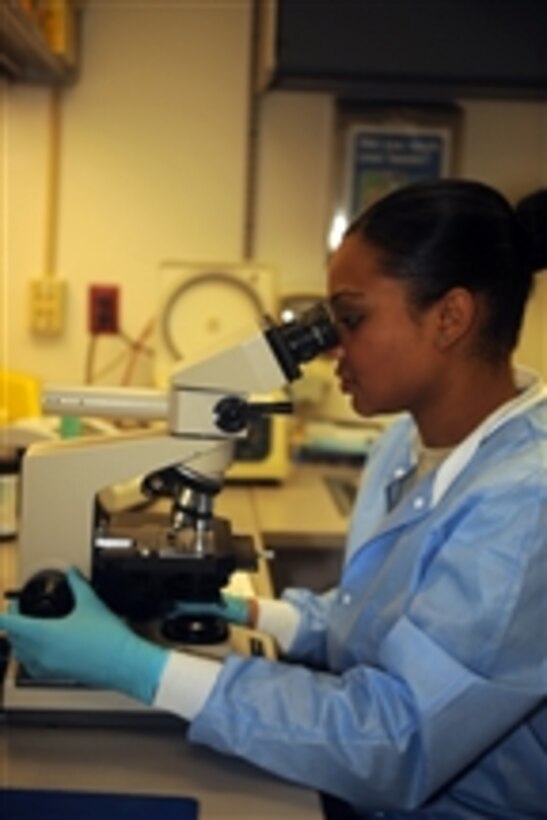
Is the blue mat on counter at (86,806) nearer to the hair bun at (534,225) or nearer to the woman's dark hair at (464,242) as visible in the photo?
the woman's dark hair at (464,242)

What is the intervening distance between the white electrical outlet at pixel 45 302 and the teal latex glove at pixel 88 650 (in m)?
1.50

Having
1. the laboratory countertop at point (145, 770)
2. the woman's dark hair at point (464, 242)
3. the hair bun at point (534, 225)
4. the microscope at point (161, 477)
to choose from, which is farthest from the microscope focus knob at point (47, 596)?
the hair bun at point (534, 225)

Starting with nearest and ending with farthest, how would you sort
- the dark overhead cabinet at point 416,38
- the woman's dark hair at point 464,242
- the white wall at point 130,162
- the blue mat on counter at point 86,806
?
the blue mat on counter at point 86,806 < the woman's dark hair at point 464,242 < the dark overhead cabinet at point 416,38 < the white wall at point 130,162

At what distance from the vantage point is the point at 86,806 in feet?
3.11

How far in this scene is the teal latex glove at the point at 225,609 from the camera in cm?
126

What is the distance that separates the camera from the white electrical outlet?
253cm

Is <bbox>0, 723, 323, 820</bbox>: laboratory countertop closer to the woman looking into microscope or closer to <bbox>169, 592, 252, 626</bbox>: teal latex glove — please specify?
the woman looking into microscope

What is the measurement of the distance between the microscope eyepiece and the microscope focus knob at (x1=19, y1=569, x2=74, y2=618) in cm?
35

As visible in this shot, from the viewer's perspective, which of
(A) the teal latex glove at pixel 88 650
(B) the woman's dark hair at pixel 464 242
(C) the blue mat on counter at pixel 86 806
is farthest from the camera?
(B) the woman's dark hair at pixel 464 242

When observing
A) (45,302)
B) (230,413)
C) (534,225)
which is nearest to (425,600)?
(230,413)

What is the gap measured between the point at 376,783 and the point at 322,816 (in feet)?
0.26

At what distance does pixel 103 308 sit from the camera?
8.41ft

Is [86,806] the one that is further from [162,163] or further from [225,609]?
[162,163]

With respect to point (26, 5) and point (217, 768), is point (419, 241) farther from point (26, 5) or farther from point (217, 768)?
point (26, 5)
